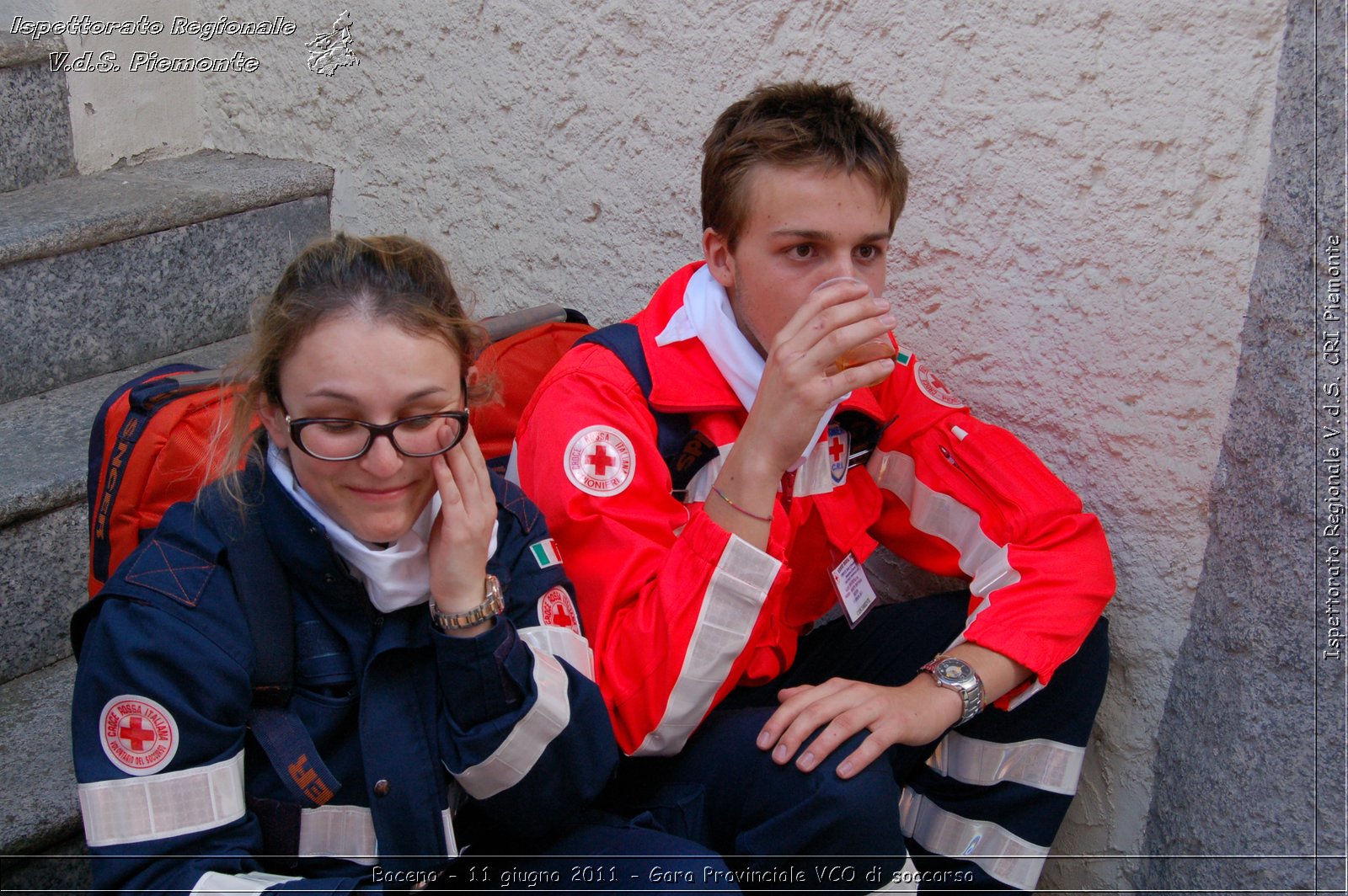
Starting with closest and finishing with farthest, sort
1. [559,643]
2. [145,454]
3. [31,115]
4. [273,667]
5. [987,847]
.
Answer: [273,667] < [559,643] < [145,454] < [987,847] < [31,115]

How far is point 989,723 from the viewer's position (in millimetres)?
2039

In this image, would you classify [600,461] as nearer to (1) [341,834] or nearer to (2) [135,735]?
(1) [341,834]

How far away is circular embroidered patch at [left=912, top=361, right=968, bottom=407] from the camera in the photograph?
224cm

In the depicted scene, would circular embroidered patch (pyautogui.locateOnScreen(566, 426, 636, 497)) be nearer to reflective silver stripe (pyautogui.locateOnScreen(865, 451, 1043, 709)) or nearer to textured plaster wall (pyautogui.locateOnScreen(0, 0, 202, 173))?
reflective silver stripe (pyautogui.locateOnScreen(865, 451, 1043, 709))

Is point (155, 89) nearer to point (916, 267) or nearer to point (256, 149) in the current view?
point (256, 149)

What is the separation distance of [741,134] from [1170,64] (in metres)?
0.72

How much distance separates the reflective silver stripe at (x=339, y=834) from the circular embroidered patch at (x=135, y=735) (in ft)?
0.73

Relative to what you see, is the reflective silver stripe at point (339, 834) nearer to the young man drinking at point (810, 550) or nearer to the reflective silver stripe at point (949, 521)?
the young man drinking at point (810, 550)

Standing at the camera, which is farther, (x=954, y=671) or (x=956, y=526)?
(x=956, y=526)

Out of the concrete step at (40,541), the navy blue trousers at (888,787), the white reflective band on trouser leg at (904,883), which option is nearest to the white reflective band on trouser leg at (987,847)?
the navy blue trousers at (888,787)

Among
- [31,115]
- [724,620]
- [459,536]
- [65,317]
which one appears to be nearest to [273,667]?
[459,536]

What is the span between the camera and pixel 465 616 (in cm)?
156

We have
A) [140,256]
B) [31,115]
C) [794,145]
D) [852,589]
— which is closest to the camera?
[794,145]

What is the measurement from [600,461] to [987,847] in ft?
3.21
